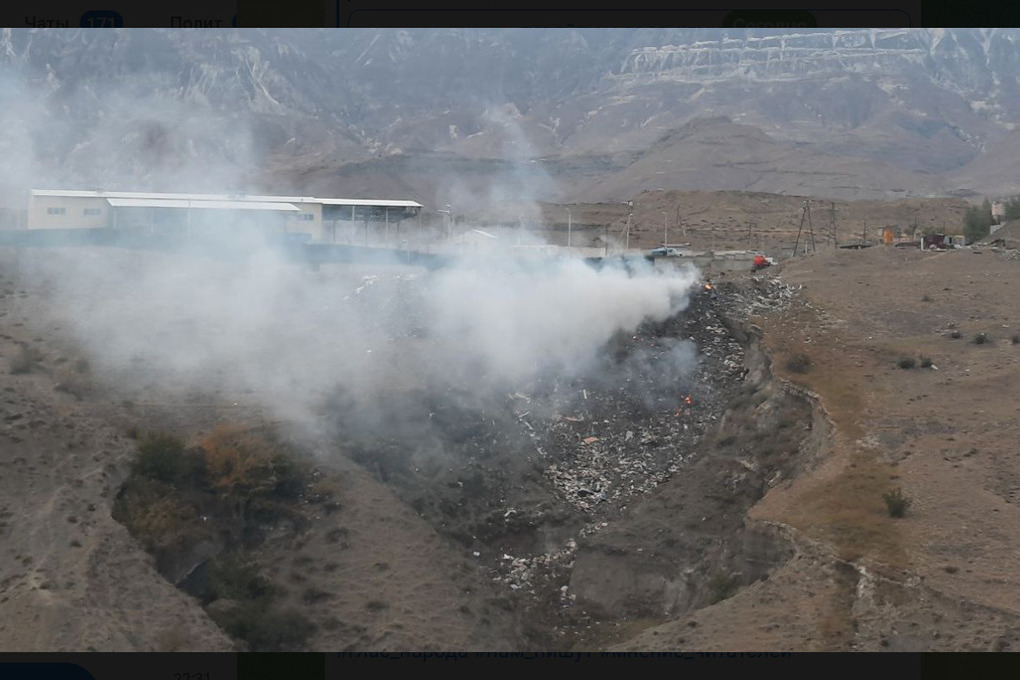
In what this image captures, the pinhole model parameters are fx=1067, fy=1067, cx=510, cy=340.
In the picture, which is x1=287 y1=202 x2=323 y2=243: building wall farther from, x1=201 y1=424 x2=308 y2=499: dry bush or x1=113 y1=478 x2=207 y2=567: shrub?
x1=113 y1=478 x2=207 y2=567: shrub

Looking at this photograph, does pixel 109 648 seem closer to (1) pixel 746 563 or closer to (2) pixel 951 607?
(1) pixel 746 563


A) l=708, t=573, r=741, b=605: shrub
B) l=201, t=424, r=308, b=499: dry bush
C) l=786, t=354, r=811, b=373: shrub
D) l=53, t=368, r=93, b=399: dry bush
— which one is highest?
l=786, t=354, r=811, b=373: shrub

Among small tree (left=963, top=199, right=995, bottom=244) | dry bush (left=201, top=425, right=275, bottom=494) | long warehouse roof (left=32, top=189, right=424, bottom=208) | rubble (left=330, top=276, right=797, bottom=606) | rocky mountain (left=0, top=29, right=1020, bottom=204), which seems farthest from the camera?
rocky mountain (left=0, top=29, right=1020, bottom=204)

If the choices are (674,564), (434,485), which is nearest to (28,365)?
(434,485)

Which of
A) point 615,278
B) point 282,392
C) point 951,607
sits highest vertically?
point 615,278

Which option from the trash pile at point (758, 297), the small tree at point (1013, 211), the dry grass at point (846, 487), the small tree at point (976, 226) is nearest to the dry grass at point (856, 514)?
the dry grass at point (846, 487)

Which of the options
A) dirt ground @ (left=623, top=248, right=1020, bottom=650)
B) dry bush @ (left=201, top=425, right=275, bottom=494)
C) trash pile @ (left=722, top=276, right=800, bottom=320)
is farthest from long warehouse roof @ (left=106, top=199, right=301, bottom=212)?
dirt ground @ (left=623, top=248, right=1020, bottom=650)

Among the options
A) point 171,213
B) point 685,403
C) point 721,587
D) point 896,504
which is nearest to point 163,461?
point 721,587
